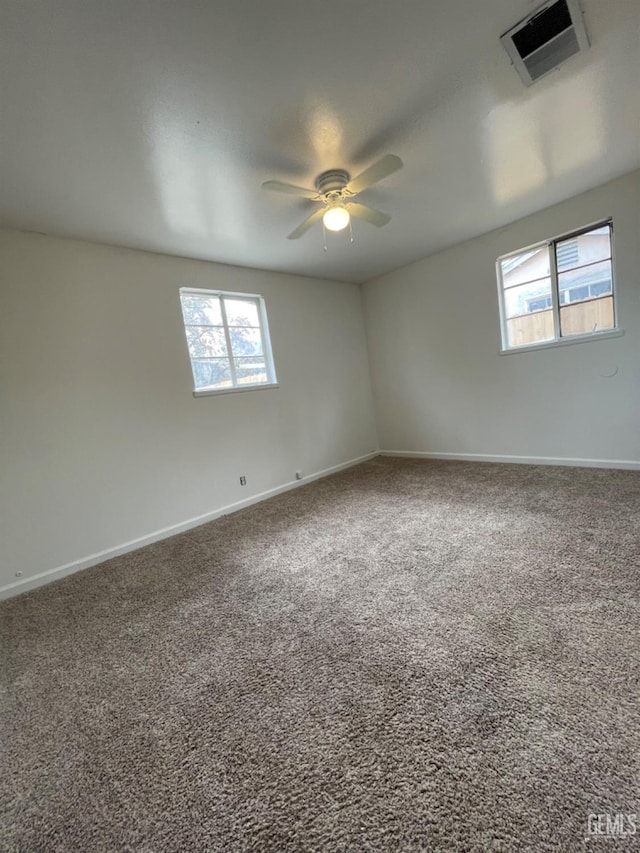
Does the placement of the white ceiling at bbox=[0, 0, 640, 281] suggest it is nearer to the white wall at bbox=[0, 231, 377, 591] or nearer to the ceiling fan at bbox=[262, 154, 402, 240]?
the ceiling fan at bbox=[262, 154, 402, 240]

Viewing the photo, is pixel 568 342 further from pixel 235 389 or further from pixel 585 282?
pixel 235 389

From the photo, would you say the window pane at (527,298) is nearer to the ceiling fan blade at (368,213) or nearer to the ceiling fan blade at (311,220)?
the ceiling fan blade at (368,213)

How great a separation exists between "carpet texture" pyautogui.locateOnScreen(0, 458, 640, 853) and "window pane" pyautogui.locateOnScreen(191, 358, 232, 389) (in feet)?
6.00

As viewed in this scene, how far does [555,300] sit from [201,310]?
147 inches

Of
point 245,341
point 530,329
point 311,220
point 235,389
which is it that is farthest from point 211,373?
point 530,329

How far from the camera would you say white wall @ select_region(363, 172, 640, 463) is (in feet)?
10.6

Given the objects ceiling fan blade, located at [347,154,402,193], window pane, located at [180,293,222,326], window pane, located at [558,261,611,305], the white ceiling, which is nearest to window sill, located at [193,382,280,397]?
window pane, located at [180,293,222,326]

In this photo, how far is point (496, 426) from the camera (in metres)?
4.25

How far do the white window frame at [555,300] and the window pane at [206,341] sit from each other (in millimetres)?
3195

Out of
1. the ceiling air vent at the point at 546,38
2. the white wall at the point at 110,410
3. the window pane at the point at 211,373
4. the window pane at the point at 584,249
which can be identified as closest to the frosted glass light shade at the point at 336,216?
the ceiling air vent at the point at 546,38

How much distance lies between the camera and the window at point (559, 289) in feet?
11.0

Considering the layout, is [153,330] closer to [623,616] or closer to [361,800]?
[361,800]

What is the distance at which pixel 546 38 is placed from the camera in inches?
63.5

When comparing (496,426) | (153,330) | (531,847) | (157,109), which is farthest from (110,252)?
(496,426)
